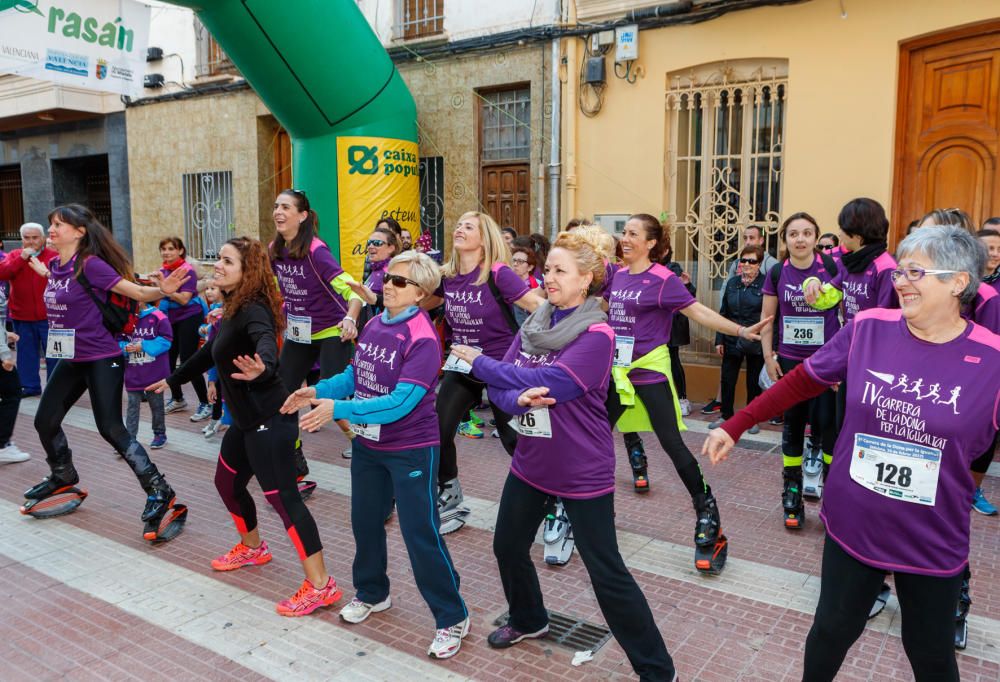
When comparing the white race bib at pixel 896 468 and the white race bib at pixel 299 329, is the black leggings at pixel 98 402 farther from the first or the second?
the white race bib at pixel 896 468

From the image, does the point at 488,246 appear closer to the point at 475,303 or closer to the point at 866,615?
the point at 475,303

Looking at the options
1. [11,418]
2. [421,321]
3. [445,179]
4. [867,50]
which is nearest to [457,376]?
[421,321]

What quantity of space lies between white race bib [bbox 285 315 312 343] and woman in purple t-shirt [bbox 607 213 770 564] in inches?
89.7

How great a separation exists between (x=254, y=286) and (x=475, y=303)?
61.0 inches

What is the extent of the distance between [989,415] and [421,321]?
7.45ft

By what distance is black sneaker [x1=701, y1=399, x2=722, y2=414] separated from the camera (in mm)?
8727

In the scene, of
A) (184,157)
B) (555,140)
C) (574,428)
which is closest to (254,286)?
(574,428)

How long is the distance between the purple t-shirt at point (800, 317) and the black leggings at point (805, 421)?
0.36ft

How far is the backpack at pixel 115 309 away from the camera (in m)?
5.40

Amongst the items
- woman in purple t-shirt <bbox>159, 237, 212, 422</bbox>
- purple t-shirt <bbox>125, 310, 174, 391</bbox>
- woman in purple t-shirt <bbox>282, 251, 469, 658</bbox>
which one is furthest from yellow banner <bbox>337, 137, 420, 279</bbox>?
woman in purple t-shirt <bbox>282, 251, 469, 658</bbox>

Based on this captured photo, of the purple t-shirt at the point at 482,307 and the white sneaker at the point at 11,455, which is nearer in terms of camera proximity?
the purple t-shirt at the point at 482,307

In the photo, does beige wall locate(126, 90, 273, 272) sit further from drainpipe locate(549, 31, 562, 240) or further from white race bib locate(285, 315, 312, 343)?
white race bib locate(285, 315, 312, 343)

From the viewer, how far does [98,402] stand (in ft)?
17.5

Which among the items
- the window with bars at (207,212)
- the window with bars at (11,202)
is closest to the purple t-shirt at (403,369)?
the window with bars at (207,212)
